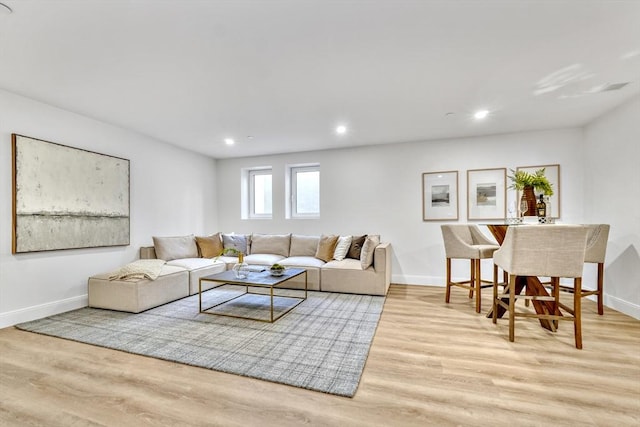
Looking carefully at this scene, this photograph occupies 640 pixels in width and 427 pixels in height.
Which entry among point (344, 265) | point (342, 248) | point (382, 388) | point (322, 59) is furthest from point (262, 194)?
point (382, 388)

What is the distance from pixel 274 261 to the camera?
14.7ft

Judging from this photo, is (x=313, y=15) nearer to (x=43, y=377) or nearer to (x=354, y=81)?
(x=354, y=81)

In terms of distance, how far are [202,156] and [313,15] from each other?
434cm

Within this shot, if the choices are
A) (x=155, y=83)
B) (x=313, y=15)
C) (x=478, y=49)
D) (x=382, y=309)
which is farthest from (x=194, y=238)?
(x=478, y=49)

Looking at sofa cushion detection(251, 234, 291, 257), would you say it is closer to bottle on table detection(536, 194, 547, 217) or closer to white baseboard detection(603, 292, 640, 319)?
bottle on table detection(536, 194, 547, 217)

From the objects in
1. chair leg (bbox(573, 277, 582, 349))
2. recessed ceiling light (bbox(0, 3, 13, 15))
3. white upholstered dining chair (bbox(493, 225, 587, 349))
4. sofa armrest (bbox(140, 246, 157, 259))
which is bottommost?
chair leg (bbox(573, 277, 582, 349))

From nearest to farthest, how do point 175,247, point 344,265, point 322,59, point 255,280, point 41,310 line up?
1. point 322,59
2. point 41,310
3. point 255,280
4. point 344,265
5. point 175,247

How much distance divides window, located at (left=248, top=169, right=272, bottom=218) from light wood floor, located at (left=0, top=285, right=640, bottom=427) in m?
3.66

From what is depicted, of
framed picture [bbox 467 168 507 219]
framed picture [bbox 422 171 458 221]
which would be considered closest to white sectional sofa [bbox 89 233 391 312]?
framed picture [bbox 422 171 458 221]

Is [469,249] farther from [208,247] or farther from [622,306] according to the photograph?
[208,247]

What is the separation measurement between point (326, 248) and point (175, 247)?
236cm

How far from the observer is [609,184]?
3.36 meters

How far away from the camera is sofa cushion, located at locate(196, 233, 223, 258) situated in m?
4.71

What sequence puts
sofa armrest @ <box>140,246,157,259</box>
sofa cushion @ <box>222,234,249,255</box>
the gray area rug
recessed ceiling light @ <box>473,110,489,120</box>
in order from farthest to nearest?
1. sofa cushion @ <box>222,234,249,255</box>
2. sofa armrest @ <box>140,246,157,259</box>
3. recessed ceiling light @ <box>473,110,489,120</box>
4. the gray area rug
